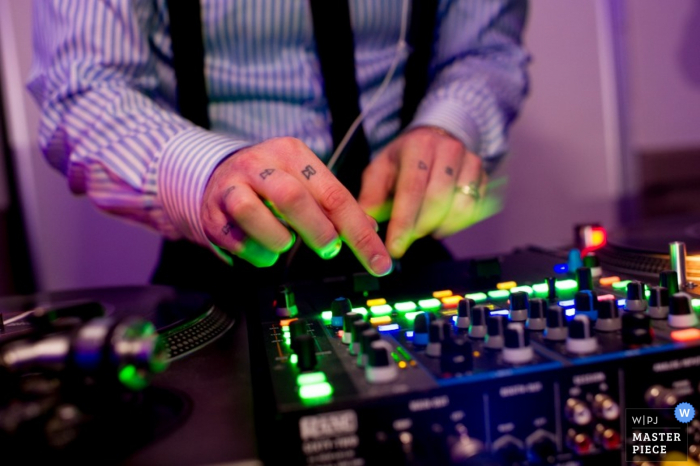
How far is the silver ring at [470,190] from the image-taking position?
96 cm

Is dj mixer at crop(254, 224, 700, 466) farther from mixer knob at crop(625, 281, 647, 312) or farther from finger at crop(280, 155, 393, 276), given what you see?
finger at crop(280, 155, 393, 276)

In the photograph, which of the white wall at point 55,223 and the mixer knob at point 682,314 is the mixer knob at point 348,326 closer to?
the mixer knob at point 682,314

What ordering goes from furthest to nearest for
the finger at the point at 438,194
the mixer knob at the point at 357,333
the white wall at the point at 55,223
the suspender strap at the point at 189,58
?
the white wall at the point at 55,223
the suspender strap at the point at 189,58
the finger at the point at 438,194
the mixer knob at the point at 357,333

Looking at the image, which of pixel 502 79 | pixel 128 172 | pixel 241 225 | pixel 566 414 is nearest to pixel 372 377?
pixel 566 414

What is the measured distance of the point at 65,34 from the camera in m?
1.01

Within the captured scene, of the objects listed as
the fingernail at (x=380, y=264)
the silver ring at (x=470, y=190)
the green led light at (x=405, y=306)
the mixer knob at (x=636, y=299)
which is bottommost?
the green led light at (x=405, y=306)

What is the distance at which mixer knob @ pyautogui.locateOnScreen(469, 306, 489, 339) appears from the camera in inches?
22.6

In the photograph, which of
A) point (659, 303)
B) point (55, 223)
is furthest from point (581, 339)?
point (55, 223)

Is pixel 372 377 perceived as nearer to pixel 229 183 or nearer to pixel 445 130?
pixel 229 183

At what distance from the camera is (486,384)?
478 millimetres

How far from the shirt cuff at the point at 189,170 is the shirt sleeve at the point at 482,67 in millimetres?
510

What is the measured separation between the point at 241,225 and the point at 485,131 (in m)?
0.72

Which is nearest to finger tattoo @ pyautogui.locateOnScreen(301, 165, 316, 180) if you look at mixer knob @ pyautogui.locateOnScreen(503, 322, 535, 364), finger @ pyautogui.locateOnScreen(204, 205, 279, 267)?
finger @ pyautogui.locateOnScreen(204, 205, 279, 267)

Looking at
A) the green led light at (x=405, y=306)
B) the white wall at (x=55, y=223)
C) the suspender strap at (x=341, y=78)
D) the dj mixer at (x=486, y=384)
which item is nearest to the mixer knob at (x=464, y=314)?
the dj mixer at (x=486, y=384)
